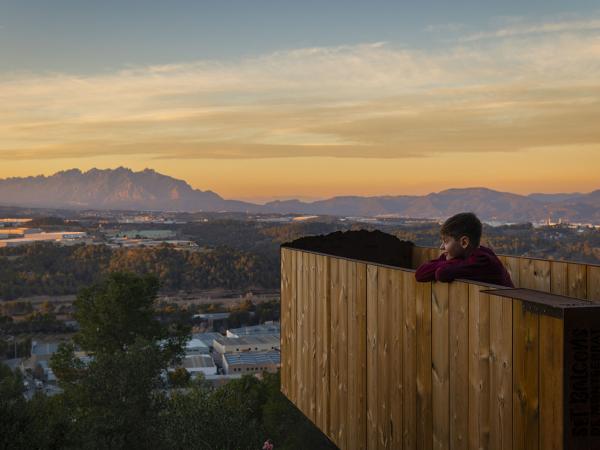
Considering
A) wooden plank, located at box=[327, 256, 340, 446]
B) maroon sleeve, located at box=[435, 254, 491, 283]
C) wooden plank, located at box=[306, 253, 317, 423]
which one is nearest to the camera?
maroon sleeve, located at box=[435, 254, 491, 283]

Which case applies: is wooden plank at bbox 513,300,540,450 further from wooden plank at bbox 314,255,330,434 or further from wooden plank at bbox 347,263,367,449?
wooden plank at bbox 314,255,330,434

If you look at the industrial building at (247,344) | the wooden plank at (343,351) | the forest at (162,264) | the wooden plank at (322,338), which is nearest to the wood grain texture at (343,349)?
the wooden plank at (343,351)

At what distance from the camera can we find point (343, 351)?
6.43 m

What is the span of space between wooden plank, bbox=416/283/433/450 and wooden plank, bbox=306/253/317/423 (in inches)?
97.1

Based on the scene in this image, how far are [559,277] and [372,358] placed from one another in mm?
1720

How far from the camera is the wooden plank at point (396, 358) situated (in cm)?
512

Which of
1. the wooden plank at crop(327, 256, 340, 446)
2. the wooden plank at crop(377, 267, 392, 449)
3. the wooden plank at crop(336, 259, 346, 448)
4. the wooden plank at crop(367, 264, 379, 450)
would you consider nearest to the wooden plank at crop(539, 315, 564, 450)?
the wooden plank at crop(377, 267, 392, 449)

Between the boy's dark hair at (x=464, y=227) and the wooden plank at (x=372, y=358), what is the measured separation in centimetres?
103

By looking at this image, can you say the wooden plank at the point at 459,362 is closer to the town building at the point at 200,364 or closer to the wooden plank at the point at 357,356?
the wooden plank at the point at 357,356

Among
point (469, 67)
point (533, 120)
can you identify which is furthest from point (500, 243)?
point (469, 67)

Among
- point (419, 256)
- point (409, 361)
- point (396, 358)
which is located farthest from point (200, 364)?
point (409, 361)

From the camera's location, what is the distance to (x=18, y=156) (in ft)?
257

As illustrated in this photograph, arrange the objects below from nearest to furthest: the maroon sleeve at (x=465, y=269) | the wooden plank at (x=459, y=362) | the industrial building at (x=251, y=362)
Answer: the wooden plank at (x=459, y=362)
the maroon sleeve at (x=465, y=269)
the industrial building at (x=251, y=362)

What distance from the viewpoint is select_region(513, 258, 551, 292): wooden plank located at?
6281mm
